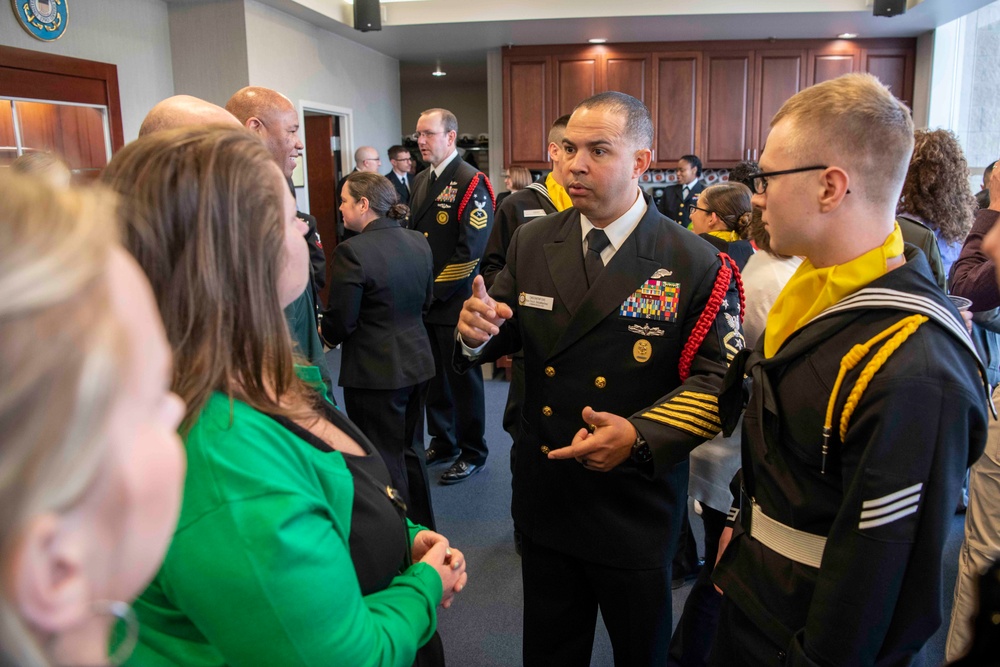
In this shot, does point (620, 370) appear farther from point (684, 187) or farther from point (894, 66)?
point (894, 66)

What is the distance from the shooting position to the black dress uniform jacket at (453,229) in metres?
3.96

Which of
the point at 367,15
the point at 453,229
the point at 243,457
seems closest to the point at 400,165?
the point at 367,15

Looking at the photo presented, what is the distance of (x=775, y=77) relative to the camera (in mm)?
7133

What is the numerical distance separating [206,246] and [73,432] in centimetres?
46

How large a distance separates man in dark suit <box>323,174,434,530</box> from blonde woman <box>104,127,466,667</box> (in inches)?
77.4

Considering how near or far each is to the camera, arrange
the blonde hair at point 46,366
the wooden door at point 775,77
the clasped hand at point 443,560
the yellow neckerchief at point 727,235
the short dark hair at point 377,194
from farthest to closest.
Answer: the wooden door at point 775,77
the short dark hair at point 377,194
the yellow neckerchief at point 727,235
the clasped hand at point 443,560
the blonde hair at point 46,366

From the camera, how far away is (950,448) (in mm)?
1016

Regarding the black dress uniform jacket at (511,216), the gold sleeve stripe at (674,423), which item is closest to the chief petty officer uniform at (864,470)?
the gold sleeve stripe at (674,423)

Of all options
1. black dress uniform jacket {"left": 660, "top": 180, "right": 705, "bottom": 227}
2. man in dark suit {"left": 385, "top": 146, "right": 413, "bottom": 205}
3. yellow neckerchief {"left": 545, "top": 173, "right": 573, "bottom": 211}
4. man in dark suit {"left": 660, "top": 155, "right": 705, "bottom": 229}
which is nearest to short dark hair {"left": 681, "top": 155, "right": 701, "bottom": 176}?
man in dark suit {"left": 660, "top": 155, "right": 705, "bottom": 229}

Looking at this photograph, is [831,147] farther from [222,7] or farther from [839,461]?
[222,7]

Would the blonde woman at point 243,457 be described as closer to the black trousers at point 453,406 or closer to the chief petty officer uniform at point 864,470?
the chief petty officer uniform at point 864,470

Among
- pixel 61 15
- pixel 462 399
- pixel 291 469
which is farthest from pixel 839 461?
pixel 61 15

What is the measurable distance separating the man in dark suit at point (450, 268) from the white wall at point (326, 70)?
2.23 metres

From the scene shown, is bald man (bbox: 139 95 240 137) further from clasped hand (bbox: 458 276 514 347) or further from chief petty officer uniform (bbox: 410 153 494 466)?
chief petty officer uniform (bbox: 410 153 494 466)
